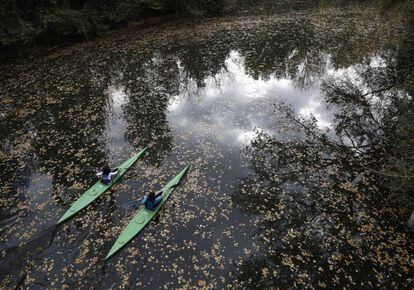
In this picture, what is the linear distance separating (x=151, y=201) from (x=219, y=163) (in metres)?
3.98

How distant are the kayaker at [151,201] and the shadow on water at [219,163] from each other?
0.54 m

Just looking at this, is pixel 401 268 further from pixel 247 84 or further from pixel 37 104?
pixel 37 104

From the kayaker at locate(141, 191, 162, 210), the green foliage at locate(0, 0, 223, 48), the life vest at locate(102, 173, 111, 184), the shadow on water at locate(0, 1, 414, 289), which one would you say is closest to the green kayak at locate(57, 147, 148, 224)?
the life vest at locate(102, 173, 111, 184)

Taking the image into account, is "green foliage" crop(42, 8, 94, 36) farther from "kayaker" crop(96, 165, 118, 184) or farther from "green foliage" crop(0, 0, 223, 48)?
"kayaker" crop(96, 165, 118, 184)

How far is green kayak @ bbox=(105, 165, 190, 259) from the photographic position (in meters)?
9.35

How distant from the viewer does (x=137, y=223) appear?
10.1 metres

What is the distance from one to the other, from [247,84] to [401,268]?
14029mm

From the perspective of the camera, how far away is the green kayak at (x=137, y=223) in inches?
368

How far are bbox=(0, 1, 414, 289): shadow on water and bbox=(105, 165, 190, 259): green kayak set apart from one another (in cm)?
32

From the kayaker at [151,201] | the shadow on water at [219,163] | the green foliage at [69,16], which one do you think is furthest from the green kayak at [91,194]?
the green foliage at [69,16]

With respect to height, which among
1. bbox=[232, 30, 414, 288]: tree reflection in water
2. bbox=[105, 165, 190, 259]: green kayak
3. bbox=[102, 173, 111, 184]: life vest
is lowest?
bbox=[232, 30, 414, 288]: tree reflection in water

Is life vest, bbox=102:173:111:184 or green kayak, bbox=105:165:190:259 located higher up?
life vest, bbox=102:173:111:184

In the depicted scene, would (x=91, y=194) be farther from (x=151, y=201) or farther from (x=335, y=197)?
(x=335, y=197)

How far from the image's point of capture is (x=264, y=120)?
16.0 meters
